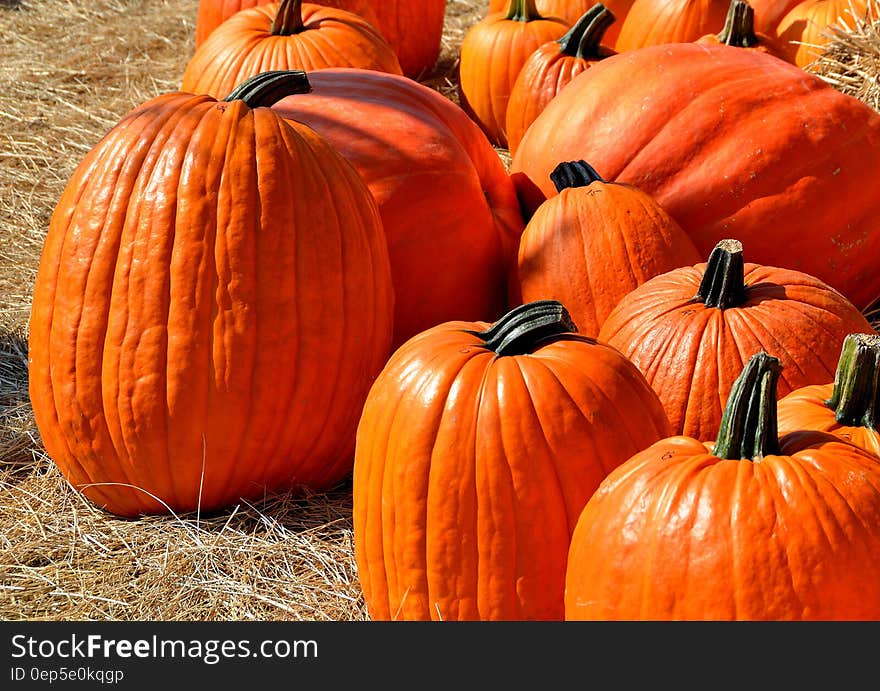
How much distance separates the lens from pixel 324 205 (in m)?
2.93

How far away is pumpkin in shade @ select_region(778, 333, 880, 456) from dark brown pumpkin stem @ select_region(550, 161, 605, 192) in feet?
4.04

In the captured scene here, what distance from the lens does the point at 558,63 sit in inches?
196

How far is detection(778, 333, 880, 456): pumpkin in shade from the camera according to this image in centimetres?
231

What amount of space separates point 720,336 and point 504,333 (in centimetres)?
71

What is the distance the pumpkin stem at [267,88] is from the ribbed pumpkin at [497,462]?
3.65 feet

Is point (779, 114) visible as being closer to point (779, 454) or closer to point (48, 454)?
point (779, 454)

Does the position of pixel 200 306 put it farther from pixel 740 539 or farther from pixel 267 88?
pixel 740 539

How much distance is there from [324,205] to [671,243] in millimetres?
1056

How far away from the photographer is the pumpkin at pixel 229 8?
598 cm

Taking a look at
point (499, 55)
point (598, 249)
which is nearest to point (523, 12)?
point (499, 55)

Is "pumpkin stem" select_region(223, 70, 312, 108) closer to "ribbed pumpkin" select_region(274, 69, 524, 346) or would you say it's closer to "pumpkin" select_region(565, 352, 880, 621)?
"ribbed pumpkin" select_region(274, 69, 524, 346)

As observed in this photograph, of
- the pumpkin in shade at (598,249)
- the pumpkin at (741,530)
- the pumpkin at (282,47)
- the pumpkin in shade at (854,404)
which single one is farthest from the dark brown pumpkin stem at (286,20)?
the pumpkin at (741,530)

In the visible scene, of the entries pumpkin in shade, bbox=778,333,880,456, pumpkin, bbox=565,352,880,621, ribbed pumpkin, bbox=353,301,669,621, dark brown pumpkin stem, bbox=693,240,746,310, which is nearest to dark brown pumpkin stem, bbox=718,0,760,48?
dark brown pumpkin stem, bbox=693,240,746,310

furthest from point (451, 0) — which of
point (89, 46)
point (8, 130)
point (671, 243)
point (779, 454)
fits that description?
point (779, 454)
